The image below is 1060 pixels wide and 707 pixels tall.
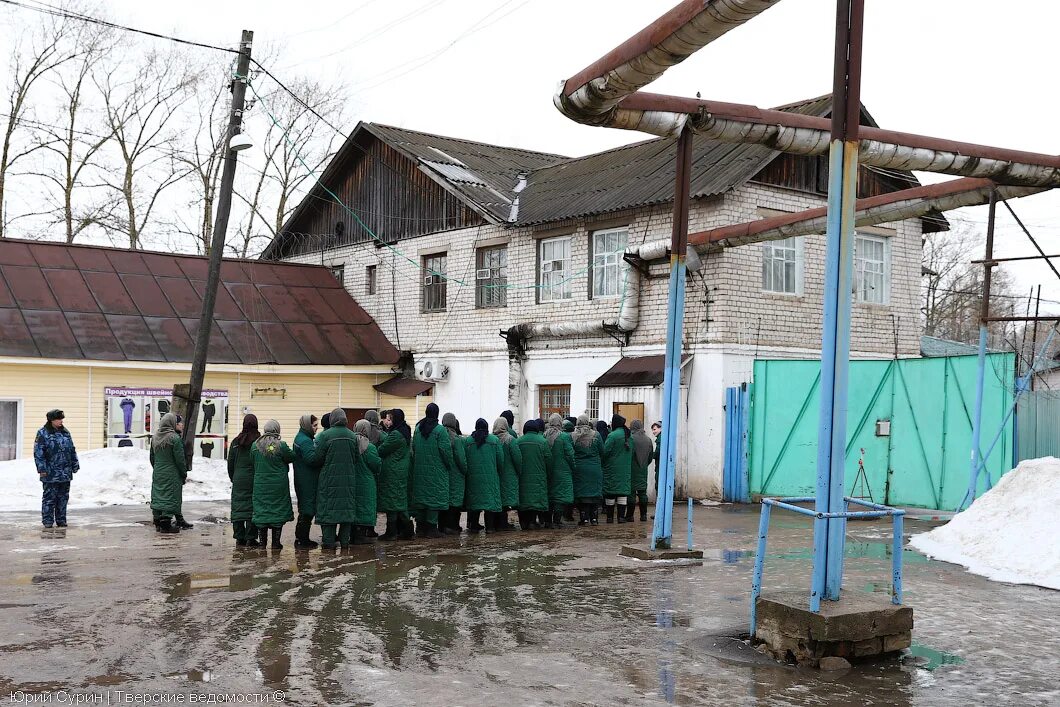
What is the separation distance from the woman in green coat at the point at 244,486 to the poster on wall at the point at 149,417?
9313mm

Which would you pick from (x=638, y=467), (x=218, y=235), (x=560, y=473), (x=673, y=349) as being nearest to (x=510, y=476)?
(x=560, y=473)

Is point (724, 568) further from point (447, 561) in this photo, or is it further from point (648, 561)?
point (447, 561)

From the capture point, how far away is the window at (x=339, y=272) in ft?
95.9

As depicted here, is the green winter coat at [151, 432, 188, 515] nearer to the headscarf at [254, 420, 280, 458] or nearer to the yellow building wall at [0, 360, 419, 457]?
the headscarf at [254, 420, 280, 458]

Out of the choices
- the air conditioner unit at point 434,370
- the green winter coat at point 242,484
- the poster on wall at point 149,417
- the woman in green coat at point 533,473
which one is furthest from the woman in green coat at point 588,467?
the poster on wall at point 149,417

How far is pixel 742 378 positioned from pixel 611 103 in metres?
10.6

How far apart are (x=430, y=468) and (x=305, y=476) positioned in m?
1.73

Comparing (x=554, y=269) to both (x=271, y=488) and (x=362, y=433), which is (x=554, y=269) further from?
(x=271, y=488)

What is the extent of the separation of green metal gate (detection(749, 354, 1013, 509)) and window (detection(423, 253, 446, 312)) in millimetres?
9180

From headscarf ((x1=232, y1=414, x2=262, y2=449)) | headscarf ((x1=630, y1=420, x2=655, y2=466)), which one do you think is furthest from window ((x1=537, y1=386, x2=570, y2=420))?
headscarf ((x1=232, y1=414, x2=262, y2=449))

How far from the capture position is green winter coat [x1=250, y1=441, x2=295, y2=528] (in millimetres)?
13039

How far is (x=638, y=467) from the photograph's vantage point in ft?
55.5

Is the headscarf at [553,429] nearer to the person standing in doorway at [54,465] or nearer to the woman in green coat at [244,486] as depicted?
the woman in green coat at [244,486]

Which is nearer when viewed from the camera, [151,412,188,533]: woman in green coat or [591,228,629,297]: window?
[151,412,188,533]: woman in green coat
